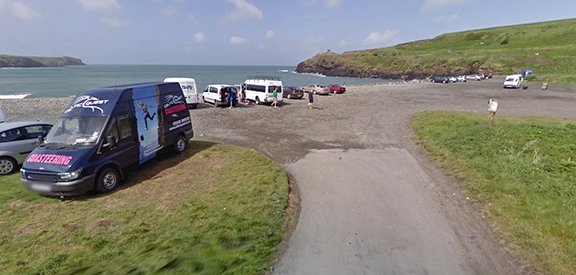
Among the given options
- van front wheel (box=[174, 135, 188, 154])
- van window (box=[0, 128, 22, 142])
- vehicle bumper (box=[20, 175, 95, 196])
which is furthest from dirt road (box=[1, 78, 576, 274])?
van window (box=[0, 128, 22, 142])

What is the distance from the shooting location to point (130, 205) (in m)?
7.23

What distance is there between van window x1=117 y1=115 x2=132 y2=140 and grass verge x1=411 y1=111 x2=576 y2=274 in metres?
9.71

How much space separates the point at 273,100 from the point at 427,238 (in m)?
21.5

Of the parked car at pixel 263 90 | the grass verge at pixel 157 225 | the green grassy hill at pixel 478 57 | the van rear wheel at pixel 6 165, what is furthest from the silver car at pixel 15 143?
the green grassy hill at pixel 478 57

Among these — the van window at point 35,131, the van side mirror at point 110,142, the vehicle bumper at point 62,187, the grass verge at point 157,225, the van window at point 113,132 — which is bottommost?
the grass verge at point 157,225

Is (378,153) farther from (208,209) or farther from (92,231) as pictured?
(92,231)

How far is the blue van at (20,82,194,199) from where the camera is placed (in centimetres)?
746

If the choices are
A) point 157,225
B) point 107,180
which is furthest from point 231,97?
point 157,225

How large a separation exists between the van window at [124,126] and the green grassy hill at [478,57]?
6278cm

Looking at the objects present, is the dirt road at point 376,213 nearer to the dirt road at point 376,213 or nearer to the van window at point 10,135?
the dirt road at point 376,213

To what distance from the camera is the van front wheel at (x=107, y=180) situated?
26.0ft

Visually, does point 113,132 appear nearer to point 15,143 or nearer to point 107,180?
point 107,180

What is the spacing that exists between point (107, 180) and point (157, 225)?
9.88 ft

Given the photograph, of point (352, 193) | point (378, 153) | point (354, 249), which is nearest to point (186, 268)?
point (354, 249)
